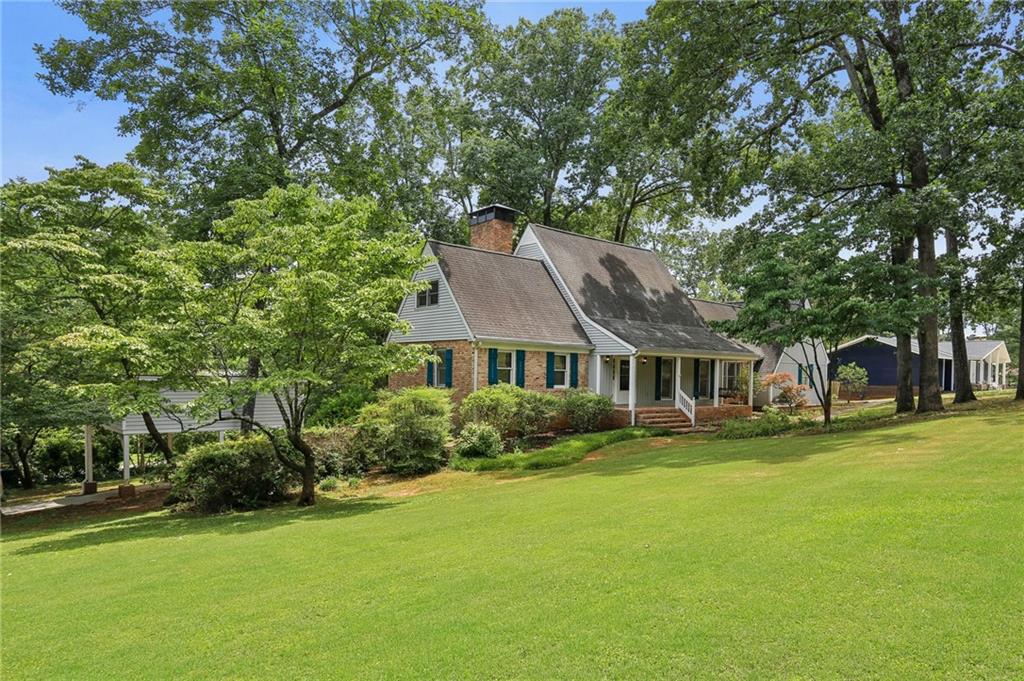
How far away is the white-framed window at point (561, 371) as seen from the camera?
2320 centimetres

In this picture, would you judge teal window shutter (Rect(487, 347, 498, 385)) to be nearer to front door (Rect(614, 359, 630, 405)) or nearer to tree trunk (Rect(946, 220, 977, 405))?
front door (Rect(614, 359, 630, 405))

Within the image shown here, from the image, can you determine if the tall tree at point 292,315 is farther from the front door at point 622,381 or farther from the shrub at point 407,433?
the front door at point 622,381

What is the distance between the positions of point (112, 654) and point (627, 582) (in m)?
4.35

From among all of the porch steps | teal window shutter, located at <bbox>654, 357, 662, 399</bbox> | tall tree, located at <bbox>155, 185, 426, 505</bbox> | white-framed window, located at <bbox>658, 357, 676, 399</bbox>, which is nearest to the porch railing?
the porch steps

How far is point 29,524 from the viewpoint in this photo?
45.4ft

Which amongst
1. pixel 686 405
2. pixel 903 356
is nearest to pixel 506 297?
pixel 686 405

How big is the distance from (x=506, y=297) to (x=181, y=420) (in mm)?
11757

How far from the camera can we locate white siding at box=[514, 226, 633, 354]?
23.1 meters

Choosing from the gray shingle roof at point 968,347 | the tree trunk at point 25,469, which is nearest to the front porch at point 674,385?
the gray shingle roof at point 968,347

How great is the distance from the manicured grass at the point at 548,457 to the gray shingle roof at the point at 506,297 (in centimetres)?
460

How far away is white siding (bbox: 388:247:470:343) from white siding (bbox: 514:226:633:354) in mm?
5523

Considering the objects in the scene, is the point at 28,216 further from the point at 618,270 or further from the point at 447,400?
the point at 618,270

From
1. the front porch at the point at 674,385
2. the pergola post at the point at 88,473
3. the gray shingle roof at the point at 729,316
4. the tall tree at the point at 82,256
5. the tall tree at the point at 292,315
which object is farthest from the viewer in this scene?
the gray shingle roof at the point at 729,316

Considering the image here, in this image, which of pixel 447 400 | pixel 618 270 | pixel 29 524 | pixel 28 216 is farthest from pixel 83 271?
pixel 618 270
